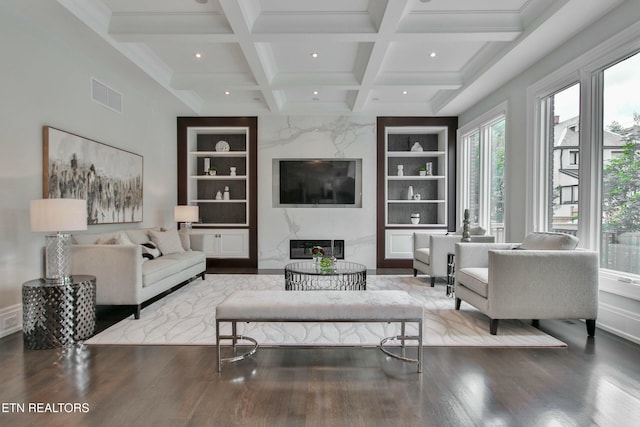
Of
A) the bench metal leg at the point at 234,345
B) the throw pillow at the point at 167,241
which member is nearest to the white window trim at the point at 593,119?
the bench metal leg at the point at 234,345

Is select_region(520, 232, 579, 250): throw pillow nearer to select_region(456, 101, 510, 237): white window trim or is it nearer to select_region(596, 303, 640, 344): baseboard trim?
select_region(596, 303, 640, 344): baseboard trim

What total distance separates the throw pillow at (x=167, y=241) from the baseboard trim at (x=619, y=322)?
4786mm

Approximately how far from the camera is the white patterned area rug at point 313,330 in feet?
9.33

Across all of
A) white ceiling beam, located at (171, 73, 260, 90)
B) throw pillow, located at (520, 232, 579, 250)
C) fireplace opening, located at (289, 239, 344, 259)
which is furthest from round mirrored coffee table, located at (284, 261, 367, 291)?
white ceiling beam, located at (171, 73, 260, 90)

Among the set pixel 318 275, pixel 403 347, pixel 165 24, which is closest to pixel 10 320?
pixel 318 275

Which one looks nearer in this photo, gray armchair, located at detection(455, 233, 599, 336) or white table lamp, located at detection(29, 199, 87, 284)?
white table lamp, located at detection(29, 199, 87, 284)

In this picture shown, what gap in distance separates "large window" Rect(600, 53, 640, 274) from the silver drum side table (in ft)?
14.6

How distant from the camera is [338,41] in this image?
373 centimetres

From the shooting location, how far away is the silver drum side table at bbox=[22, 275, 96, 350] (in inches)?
107

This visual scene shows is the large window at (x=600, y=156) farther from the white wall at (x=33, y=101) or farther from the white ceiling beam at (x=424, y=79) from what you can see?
the white wall at (x=33, y=101)

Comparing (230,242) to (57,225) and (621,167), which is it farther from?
(621,167)

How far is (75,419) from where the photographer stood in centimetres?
179

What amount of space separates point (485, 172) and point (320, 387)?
4.63 m

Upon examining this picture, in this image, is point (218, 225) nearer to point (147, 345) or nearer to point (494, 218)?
point (147, 345)
